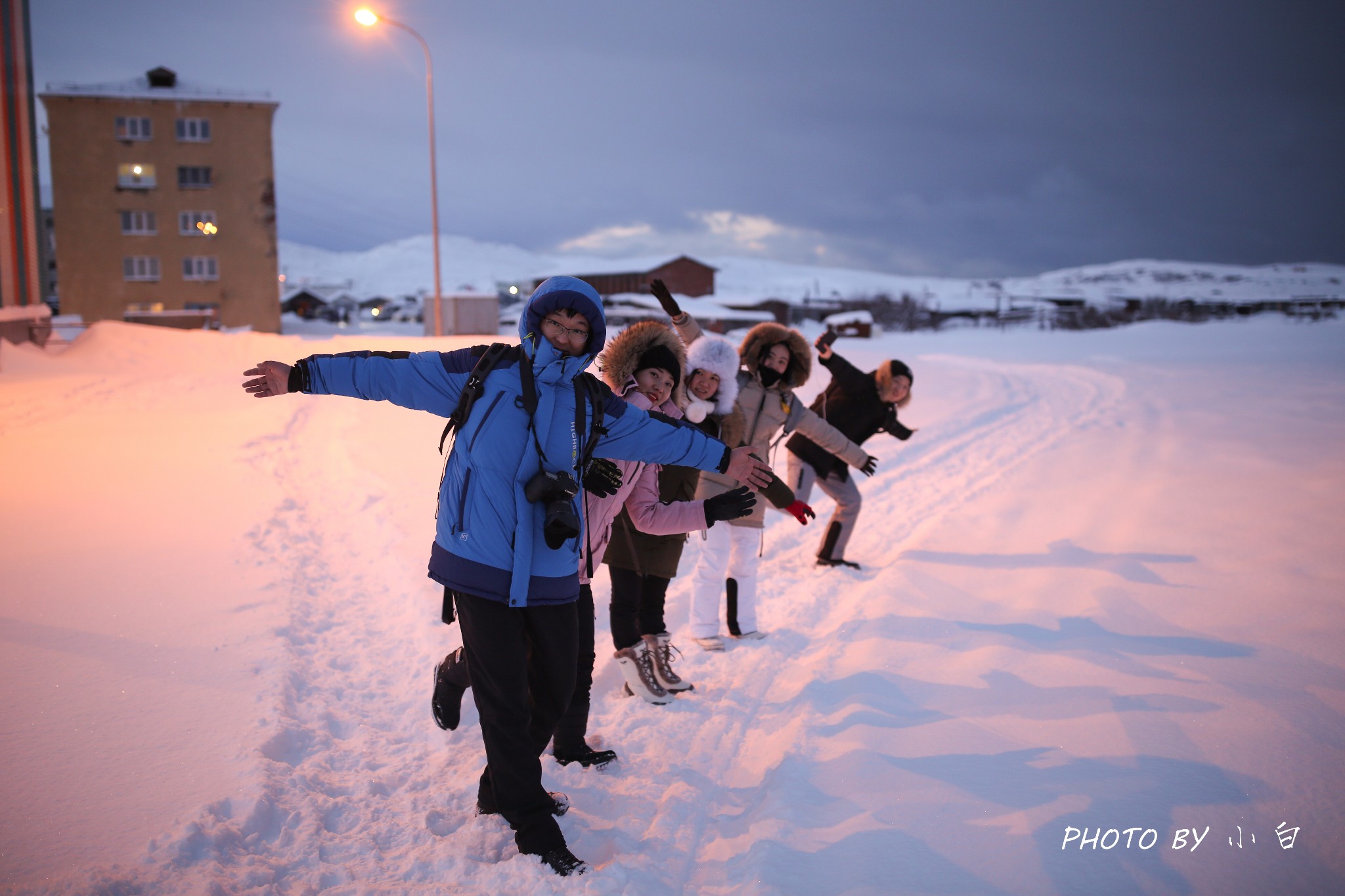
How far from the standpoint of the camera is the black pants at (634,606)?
13.0 ft

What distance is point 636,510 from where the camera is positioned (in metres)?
3.57

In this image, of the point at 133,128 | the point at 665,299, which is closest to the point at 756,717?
the point at 665,299

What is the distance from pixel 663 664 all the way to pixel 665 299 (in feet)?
7.62

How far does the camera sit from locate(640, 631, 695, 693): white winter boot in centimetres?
405

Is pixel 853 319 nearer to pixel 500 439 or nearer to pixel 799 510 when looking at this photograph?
pixel 799 510

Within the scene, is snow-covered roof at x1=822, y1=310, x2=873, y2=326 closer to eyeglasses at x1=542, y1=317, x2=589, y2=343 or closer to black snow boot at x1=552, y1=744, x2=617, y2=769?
black snow boot at x1=552, y1=744, x2=617, y2=769

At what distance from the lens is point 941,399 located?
16.2 m

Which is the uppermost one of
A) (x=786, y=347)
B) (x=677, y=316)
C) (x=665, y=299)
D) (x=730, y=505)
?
(x=665, y=299)

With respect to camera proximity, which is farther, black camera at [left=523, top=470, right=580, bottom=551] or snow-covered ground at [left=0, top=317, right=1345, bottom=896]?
snow-covered ground at [left=0, top=317, right=1345, bottom=896]

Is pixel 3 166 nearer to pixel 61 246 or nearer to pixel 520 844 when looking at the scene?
pixel 61 246

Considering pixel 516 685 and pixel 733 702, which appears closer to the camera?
pixel 516 685

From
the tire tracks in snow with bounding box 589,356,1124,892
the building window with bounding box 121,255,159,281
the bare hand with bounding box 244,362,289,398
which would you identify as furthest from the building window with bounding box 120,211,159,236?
the bare hand with bounding box 244,362,289,398

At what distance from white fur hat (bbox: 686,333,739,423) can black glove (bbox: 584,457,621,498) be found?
1434 mm

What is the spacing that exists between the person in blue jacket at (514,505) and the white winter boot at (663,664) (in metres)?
1.27
